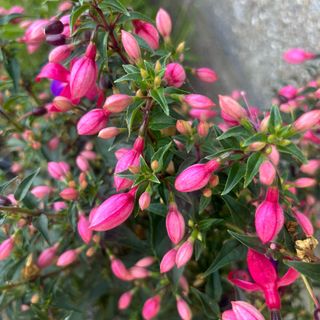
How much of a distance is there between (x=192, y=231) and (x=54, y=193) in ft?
1.17

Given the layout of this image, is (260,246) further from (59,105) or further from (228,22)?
(228,22)

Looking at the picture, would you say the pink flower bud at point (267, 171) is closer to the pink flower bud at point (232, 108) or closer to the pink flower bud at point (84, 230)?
the pink flower bud at point (232, 108)

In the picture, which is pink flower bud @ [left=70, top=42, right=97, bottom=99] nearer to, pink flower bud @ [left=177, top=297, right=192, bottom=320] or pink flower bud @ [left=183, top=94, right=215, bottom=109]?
pink flower bud @ [left=183, top=94, right=215, bottom=109]

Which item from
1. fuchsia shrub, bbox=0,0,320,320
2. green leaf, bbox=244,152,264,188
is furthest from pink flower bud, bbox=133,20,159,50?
green leaf, bbox=244,152,264,188

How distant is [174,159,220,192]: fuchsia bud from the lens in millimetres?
713

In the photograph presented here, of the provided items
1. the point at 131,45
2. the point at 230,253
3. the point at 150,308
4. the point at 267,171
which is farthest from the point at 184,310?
the point at 131,45

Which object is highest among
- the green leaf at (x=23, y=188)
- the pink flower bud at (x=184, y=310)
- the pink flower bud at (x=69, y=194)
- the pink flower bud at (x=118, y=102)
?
the pink flower bud at (x=118, y=102)

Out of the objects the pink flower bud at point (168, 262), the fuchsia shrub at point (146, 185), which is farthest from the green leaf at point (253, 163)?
the pink flower bud at point (168, 262)

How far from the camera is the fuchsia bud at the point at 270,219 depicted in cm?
69

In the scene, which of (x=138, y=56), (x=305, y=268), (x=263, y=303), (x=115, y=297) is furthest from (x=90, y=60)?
(x=115, y=297)

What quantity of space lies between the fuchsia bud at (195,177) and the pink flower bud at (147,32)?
0.28 m

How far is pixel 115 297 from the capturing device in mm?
1254

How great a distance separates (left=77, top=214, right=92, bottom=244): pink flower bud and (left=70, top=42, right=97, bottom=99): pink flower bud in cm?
26

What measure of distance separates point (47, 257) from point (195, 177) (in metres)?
0.47
